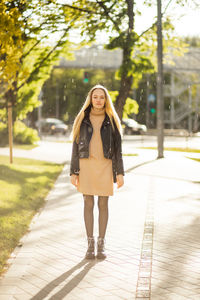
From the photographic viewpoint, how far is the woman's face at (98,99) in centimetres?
627

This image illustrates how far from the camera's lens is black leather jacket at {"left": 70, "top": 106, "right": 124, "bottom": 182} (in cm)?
625

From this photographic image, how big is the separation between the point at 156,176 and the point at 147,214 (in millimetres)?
6436

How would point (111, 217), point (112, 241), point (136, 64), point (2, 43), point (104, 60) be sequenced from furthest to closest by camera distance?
1. point (104, 60)
2. point (136, 64)
3. point (2, 43)
4. point (111, 217)
5. point (112, 241)

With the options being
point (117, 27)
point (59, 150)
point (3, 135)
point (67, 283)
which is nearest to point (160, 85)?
point (117, 27)

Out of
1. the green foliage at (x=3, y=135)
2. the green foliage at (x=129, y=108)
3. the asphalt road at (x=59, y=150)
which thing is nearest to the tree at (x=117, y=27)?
the green foliage at (x=129, y=108)

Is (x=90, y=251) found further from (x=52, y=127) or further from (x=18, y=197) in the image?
(x=52, y=127)

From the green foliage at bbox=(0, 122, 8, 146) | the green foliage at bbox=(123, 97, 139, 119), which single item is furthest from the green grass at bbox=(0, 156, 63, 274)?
the green foliage at bbox=(0, 122, 8, 146)

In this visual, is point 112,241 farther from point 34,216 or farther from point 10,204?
point 10,204

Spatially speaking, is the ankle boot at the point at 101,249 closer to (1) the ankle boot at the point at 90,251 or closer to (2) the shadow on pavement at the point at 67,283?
(1) the ankle boot at the point at 90,251

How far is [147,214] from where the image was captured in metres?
9.31

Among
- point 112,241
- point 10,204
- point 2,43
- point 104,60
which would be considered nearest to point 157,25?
point 2,43

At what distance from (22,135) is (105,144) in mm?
27109

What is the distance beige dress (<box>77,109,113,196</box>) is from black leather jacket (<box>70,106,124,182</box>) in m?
0.04

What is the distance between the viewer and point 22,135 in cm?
3303
